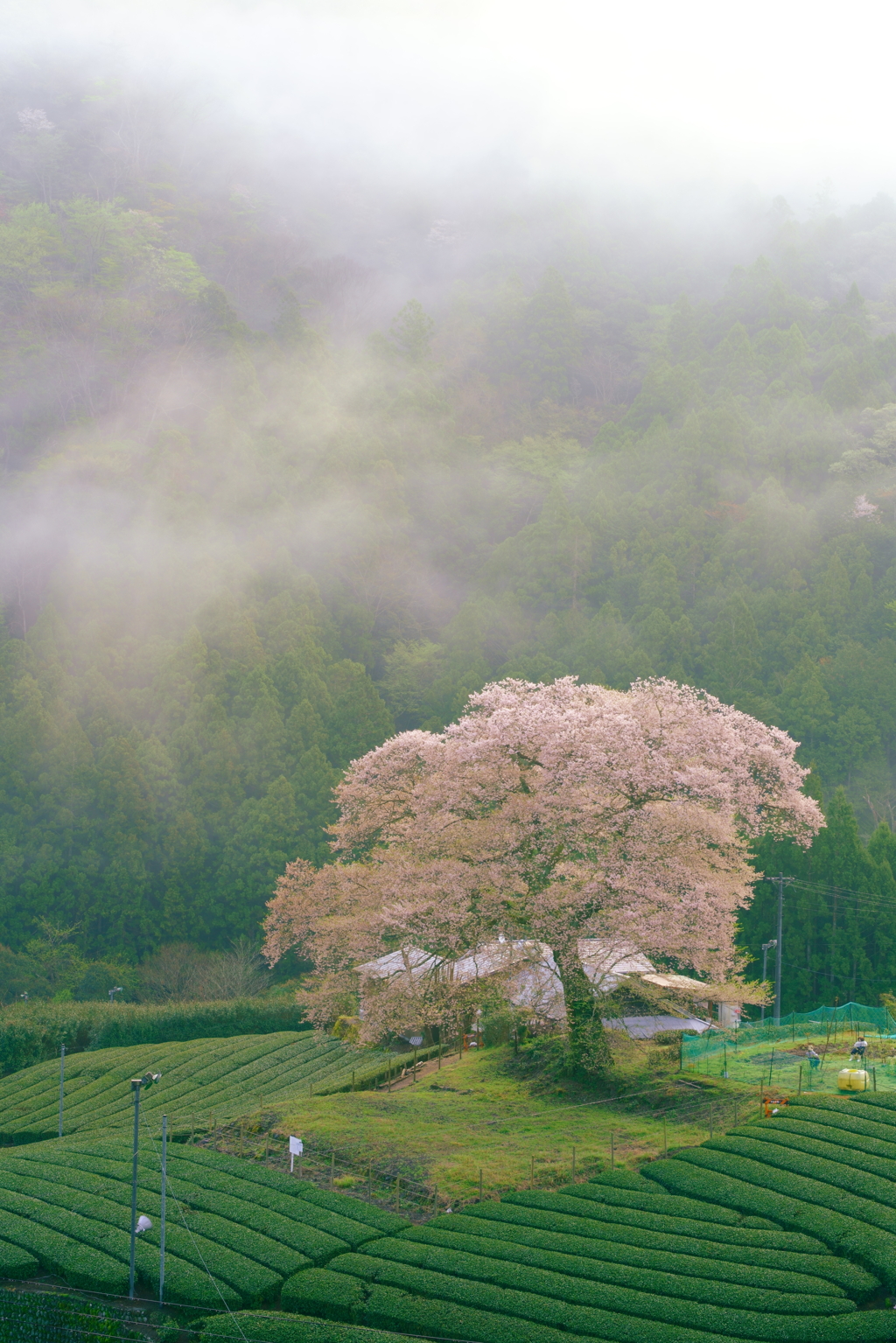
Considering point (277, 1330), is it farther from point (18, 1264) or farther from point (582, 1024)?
point (582, 1024)

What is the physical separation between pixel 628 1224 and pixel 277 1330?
6.59m

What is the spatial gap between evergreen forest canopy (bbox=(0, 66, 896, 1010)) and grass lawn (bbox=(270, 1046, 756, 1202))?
23.5 m

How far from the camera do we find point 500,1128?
82.2 feet

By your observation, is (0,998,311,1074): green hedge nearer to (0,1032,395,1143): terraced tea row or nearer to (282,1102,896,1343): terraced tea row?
(0,1032,395,1143): terraced tea row

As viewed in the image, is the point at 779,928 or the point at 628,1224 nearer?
the point at 628,1224

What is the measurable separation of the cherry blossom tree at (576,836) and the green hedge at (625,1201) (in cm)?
558

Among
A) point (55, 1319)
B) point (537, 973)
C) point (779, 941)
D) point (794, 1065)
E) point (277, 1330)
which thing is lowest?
point (55, 1319)

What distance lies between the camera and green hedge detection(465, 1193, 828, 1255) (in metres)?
18.8

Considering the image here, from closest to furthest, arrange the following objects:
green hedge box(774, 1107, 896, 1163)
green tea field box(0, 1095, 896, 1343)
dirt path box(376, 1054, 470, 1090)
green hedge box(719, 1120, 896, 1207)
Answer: green tea field box(0, 1095, 896, 1343)
green hedge box(719, 1120, 896, 1207)
green hedge box(774, 1107, 896, 1163)
dirt path box(376, 1054, 470, 1090)

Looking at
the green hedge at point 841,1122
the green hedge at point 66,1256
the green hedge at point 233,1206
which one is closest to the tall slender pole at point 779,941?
the green hedge at point 841,1122

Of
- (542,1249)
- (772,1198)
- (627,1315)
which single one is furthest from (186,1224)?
(772,1198)

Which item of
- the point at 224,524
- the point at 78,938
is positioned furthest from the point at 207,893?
the point at 224,524

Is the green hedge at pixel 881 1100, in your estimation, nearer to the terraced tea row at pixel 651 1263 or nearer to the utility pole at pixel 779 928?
the terraced tea row at pixel 651 1263

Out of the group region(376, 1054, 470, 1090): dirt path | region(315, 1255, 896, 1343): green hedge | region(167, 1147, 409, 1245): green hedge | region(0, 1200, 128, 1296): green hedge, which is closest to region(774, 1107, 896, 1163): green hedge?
region(315, 1255, 896, 1343): green hedge
